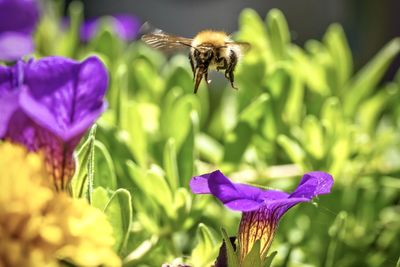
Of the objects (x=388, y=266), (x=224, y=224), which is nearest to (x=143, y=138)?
(x=224, y=224)

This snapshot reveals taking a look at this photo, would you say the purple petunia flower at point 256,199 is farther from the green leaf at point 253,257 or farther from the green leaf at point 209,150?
the green leaf at point 209,150

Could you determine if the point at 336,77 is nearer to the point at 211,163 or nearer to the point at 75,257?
the point at 211,163

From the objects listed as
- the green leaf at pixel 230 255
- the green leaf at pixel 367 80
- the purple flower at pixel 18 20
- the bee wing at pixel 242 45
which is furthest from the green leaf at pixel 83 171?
the green leaf at pixel 367 80

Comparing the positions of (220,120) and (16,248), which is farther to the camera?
(220,120)

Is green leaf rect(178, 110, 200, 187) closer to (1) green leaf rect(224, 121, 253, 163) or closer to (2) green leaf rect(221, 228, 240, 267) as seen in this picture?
(1) green leaf rect(224, 121, 253, 163)

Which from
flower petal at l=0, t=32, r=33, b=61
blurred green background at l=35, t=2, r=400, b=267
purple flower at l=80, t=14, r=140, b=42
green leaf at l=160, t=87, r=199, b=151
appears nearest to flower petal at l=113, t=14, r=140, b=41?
purple flower at l=80, t=14, r=140, b=42
